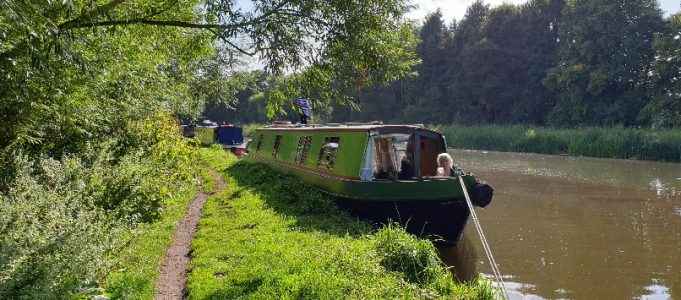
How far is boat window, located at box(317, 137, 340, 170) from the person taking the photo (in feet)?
37.8

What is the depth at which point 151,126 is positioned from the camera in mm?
12875

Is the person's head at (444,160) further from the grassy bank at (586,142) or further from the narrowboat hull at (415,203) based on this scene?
the grassy bank at (586,142)

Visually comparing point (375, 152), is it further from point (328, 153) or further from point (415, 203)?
point (328, 153)

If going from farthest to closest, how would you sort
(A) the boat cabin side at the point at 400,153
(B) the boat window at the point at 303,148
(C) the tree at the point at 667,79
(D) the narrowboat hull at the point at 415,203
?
1. (C) the tree at the point at 667,79
2. (B) the boat window at the point at 303,148
3. (A) the boat cabin side at the point at 400,153
4. (D) the narrowboat hull at the point at 415,203

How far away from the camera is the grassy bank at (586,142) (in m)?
26.2

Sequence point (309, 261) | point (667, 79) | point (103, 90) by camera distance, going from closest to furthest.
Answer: point (309, 261) < point (103, 90) < point (667, 79)

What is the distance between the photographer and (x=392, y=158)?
10.7 metres

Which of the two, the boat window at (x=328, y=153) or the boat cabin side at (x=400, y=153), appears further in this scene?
the boat window at (x=328, y=153)

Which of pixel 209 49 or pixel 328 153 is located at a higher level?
pixel 209 49

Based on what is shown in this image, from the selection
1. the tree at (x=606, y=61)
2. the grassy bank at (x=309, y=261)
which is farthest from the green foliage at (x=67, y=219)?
the tree at (x=606, y=61)

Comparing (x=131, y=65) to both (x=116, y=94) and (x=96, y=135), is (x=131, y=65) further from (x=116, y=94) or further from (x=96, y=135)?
(x=96, y=135)

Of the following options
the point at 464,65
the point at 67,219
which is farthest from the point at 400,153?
the point at 464,65

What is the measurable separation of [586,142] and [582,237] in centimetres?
2018

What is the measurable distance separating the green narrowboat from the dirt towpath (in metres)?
2.78
